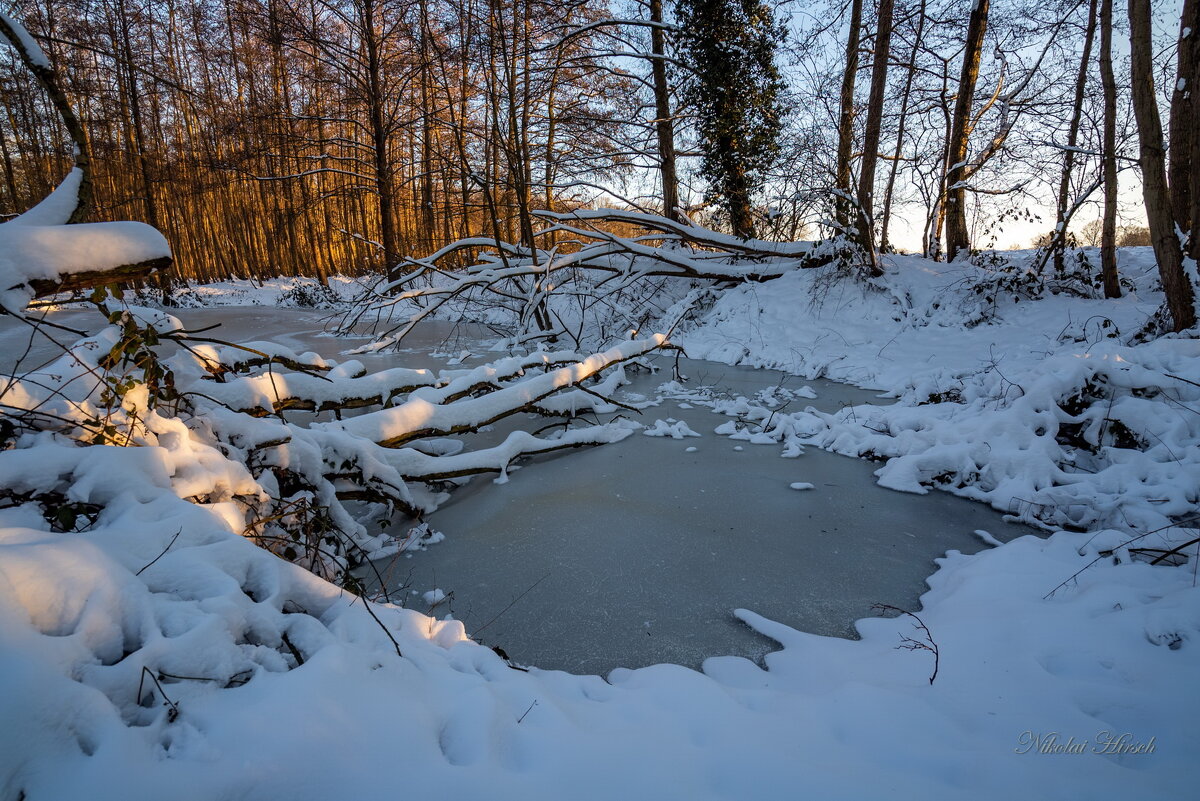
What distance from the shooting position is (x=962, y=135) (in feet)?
26.7

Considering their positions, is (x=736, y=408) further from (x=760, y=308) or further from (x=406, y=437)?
(x=760, y=308)

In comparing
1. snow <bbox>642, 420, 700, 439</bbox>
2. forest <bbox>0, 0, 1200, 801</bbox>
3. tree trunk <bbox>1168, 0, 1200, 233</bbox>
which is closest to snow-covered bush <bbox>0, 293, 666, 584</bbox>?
forest <bbox>0, 0, 1200, 801</bbox>

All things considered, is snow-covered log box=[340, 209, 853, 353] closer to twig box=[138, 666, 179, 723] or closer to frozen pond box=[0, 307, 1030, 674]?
frozen pond box=[0, 307, 1030, 674]

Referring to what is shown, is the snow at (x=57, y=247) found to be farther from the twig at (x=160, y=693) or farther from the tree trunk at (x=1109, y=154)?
the tree trunk at (x=1109, y=154)

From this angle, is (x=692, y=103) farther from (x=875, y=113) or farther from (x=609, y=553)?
(x=609, y=553)

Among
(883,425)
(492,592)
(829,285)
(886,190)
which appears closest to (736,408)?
(883,425)

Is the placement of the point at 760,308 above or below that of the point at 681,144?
below

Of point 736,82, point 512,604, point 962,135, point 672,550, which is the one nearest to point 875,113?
point 962,135

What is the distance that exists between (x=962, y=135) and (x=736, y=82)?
365 centimetres

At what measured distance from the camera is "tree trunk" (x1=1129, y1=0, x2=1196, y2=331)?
4.09 meters

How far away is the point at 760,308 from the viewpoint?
805cm

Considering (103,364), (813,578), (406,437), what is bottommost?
(813,578)

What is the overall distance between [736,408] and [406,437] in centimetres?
297

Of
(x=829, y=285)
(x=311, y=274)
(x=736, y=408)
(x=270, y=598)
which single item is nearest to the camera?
(x=270, y=598)
